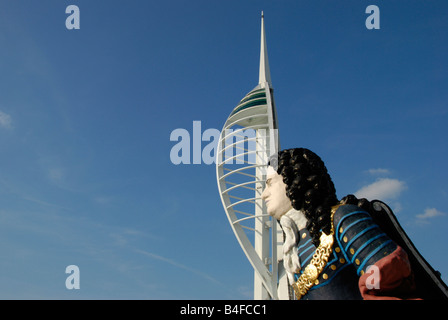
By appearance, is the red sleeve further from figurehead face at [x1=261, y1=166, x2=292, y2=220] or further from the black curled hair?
figurehead face at [x1=261, y1=166, x2=292, y2=220]

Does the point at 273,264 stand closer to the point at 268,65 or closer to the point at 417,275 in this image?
the point at 268,65

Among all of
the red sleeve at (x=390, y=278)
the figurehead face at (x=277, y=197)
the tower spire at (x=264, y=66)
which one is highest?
the tower spire at (x=264, y=66)

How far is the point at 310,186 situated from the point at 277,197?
41 cm

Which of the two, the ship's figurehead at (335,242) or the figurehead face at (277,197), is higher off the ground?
the figurehead face at (277,197)

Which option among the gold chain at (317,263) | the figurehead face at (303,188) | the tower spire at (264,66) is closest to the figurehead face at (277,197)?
the figurehead face at (303,188)

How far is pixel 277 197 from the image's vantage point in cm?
429

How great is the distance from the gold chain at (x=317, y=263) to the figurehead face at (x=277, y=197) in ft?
1.87

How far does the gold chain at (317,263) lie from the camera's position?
373 centimetres

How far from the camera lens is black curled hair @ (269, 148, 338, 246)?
3.87 metres

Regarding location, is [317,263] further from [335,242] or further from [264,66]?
[264,66]

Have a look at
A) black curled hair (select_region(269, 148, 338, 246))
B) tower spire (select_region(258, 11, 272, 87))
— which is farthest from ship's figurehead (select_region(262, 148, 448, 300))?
tower spire (select_region(258, 11, 272, 87))

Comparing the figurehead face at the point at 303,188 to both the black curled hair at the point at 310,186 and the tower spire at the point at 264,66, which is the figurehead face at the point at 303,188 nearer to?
the black curled hair at the point at 310,186

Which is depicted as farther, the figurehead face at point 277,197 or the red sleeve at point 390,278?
the figurehead face at point 277,197

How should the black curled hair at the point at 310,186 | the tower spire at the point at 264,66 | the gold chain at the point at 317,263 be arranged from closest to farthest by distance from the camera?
1. the gold chain at the point at 317,263
2. the black curled hair at the point at 310,186
3. the tower spire at the point at 264,66
